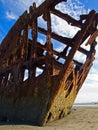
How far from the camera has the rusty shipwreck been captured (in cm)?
810

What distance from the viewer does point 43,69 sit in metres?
9.25

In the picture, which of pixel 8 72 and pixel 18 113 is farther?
pixel 8 72

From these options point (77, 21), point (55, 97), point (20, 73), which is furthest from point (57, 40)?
point (55, 97)

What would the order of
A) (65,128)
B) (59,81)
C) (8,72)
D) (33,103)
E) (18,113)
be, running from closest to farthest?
(65,128) < (59,81) < (33,103) < (18,113) < (8,72)

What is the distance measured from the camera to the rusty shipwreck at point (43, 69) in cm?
810

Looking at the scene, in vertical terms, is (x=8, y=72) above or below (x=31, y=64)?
below

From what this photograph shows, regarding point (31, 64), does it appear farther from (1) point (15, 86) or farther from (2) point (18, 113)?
(2) point (18, 113)

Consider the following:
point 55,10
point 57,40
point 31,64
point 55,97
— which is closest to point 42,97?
point 55,97

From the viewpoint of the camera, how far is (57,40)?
9.44m

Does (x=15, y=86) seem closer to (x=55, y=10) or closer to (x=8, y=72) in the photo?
(x=8, y=72)

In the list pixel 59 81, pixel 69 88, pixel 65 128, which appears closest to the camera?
pixel 65 128

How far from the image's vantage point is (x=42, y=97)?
8.23 metres

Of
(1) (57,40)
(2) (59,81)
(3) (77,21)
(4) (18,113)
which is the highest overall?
(3) (77,21)

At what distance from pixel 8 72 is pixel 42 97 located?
2.90 metres
